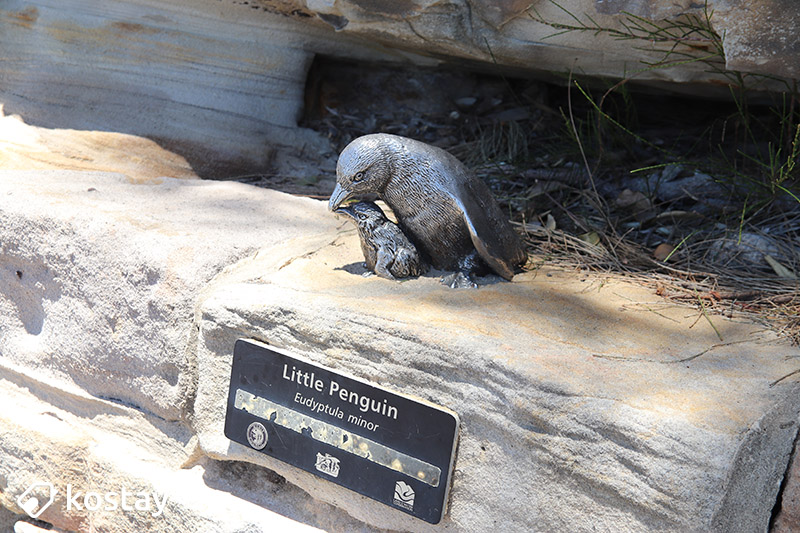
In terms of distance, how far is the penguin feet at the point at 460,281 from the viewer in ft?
6.31

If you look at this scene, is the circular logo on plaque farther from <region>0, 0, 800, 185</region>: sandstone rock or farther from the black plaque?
<region>0, 0, 800, 185</region>: sandstone rock

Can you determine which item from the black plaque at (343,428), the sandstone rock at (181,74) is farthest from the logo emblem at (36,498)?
the sandstone rock at (181,74)

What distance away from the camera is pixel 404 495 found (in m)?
1.63

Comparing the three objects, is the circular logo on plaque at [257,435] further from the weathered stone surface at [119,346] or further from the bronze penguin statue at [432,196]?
the bronze penguin statue at [432,196]

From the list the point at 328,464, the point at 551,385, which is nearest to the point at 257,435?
the point at 328,464

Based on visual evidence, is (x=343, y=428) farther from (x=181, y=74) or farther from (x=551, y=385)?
(x=181, y=74)

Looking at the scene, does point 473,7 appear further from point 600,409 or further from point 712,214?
point 600,409

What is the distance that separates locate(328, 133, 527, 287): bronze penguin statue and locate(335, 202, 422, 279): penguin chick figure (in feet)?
0.12

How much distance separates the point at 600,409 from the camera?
1405 millimetres

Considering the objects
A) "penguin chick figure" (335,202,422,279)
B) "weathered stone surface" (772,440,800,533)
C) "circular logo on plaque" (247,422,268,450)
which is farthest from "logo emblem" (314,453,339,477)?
"weathered stone surface" (772,440,800,533)

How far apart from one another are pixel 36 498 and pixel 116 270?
0.79m

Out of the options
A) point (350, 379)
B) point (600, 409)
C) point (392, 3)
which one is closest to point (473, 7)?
point (392, 3)

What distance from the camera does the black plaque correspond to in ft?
5.25

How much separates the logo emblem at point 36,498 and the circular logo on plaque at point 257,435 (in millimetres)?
839
